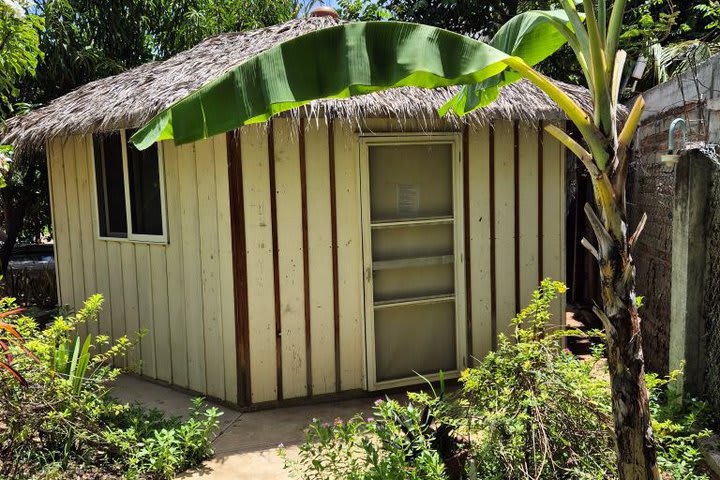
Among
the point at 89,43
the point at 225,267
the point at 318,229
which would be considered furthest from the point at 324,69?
the point at 89,43

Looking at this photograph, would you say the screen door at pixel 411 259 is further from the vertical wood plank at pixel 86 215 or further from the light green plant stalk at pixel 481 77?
the vertical wood plank at pixel 86 215

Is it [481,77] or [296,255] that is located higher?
[481,77]

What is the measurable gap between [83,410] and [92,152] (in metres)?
3.11

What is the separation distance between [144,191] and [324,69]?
368cm

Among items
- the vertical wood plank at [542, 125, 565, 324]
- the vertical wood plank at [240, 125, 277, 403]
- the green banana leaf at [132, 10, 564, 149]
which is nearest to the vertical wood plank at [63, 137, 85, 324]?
the vertical wood plank at [240, 125, 277, 403]

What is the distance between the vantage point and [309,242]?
16.8ft

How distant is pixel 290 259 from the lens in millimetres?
5070

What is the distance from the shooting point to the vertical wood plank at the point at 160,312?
18.2 feet

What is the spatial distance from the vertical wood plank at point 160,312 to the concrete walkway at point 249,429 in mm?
206

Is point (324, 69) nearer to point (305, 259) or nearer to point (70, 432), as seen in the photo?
point (305, 259)

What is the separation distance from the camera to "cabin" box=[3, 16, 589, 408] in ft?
16.2

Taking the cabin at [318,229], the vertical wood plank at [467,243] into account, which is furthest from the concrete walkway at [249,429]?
the vertical wood plank at [467,243]

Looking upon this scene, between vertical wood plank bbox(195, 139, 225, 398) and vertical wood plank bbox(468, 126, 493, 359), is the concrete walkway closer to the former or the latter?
vertical wood plank bbox(195, 139, 225, 398)

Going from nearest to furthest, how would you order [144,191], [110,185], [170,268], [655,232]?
[170,268], [655,232], [144,191], [110,185]
